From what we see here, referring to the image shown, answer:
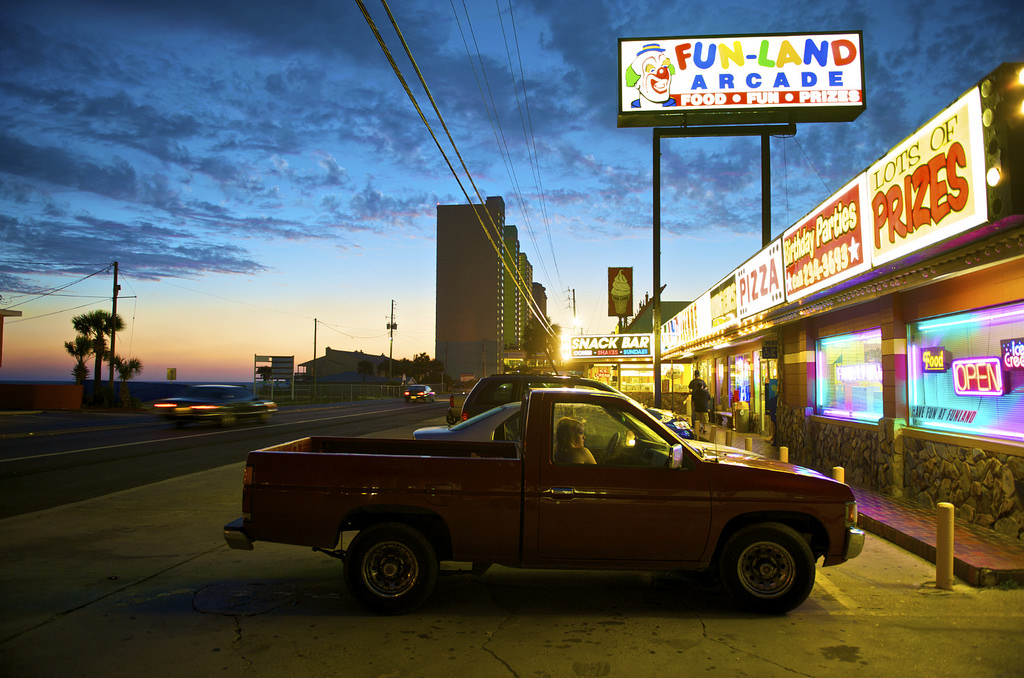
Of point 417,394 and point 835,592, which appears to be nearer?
point 835,592

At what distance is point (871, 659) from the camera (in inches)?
165

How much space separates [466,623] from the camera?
4.77m

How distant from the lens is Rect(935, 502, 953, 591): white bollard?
222 inches

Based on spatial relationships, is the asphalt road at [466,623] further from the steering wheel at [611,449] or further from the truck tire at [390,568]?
the steering wheel at [611,449]

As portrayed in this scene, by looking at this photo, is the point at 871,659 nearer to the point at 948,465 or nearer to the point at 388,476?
the point at 388,476

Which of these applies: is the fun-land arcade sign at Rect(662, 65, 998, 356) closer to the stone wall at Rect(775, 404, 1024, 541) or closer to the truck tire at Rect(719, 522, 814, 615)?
the stone wall at Rect(775, 404, 1024, 541)

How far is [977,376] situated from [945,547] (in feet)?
10.8

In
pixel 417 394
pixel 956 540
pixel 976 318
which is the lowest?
pixel 956 540

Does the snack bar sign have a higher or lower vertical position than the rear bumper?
higher

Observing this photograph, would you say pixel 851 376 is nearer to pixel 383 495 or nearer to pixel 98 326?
pixel 383 495

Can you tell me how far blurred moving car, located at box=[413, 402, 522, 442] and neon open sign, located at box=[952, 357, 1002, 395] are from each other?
18.4 feet

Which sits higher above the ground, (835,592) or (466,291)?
(466,291)

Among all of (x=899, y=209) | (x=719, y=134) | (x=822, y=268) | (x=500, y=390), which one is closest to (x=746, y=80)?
(x=719, y=134)

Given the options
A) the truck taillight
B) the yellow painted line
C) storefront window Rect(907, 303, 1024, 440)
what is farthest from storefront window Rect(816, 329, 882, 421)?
the truck taillight
